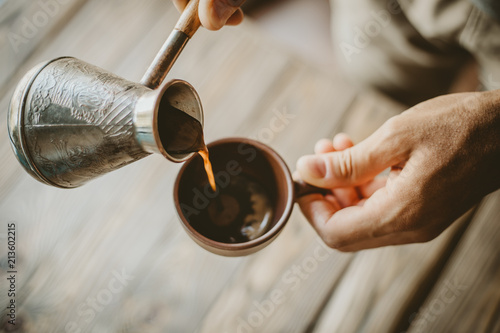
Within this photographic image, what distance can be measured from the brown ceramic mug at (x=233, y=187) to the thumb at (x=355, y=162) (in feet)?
0.13

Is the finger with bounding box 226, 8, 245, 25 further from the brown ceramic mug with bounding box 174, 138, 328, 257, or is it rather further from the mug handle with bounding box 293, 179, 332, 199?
the mug handle with bounding box 293, 179, 332, 199

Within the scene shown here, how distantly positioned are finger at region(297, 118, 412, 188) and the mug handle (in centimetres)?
1

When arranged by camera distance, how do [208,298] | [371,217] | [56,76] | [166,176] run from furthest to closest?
1. [166,176]
2. [208,298]
3. [371,217]
4. [56,76]

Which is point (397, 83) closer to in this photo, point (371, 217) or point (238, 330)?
point (371, 217)

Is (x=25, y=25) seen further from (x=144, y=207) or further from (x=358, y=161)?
(x=358, y=161)

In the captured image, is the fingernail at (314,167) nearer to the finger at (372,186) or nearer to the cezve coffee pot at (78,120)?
the finger at (372,186)

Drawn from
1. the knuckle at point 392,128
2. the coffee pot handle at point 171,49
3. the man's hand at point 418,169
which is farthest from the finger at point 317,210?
the coffee pot handle at point 171,49

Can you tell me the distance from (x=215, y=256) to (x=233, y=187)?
0.19 m

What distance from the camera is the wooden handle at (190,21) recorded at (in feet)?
2.27

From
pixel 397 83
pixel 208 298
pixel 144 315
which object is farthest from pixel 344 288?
pixel 397 83

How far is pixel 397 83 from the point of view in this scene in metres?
1.24

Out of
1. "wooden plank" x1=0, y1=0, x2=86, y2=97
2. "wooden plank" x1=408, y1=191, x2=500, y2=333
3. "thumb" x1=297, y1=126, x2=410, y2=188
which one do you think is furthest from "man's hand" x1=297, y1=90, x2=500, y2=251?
"wooden plank" x1=0, y1=0, x2=86, y2=97

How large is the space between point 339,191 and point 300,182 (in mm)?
193

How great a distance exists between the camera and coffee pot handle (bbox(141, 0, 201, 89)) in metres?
0.64
